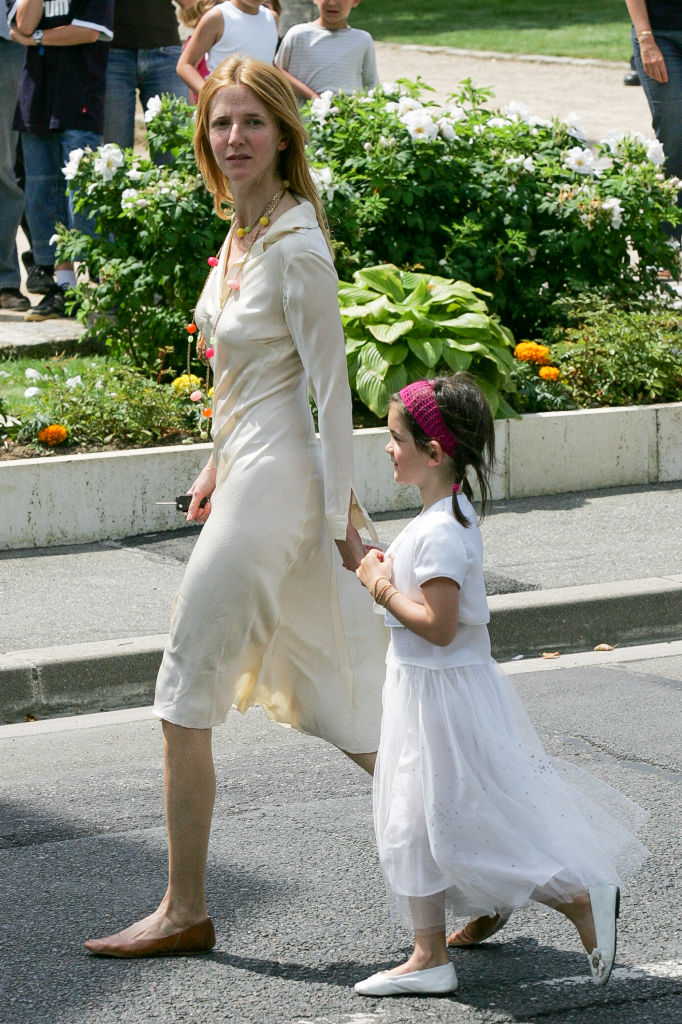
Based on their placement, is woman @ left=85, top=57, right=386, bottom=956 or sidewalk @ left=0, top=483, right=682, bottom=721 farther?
sidewalk @ left=0, top=483, right=682, bottom=721

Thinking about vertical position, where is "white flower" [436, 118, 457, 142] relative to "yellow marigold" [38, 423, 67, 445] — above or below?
above

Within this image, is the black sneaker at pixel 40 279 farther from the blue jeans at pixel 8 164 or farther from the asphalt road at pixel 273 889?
the asphalt road at pixel 273 889

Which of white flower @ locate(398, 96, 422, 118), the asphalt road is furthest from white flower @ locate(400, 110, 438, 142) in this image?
the asphalt road

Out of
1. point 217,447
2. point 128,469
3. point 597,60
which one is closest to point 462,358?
point 128,469

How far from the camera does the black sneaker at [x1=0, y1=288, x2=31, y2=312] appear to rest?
427 inches

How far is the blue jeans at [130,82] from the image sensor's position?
10.6m

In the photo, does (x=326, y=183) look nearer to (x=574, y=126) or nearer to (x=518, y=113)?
(x=518, y=113)

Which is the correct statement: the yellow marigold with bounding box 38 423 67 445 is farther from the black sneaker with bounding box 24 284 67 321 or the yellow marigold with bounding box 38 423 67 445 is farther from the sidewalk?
the black sneaker with bounding box 24 284 67 321

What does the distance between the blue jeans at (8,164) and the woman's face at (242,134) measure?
6.73 metres

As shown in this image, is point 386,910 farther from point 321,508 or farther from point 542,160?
point 542,160

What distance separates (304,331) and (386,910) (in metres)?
1.49

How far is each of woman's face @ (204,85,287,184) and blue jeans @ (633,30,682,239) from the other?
7331mm

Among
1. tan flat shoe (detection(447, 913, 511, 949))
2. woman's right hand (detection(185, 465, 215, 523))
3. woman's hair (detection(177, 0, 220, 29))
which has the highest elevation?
woman's hair (detection(177, 0, 220, 29))

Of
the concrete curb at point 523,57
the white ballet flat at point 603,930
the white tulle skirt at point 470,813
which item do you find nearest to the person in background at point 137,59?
the white tulle skirt at point 470,813
